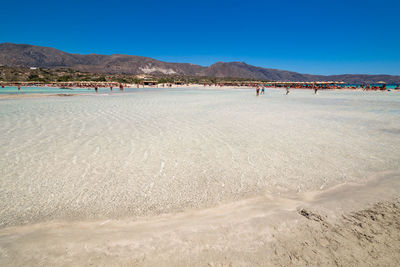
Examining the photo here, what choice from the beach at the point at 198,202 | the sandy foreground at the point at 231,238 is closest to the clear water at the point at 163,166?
the beach at the point at 198,202

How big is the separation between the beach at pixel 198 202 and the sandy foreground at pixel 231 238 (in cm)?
1

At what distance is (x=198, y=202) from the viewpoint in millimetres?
3137

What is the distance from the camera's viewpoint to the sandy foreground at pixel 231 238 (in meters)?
2.00

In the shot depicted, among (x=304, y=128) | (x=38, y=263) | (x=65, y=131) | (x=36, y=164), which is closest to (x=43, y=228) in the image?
(x=38, y=263)

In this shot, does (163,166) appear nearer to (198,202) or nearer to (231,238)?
(198,202)

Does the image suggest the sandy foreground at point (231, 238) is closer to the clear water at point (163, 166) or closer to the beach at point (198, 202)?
the beach at point (198, 202)

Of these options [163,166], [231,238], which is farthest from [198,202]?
[163,166]

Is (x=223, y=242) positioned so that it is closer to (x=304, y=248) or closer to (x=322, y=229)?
(x=304, y=248)

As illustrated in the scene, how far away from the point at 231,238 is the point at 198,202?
928 millimetres

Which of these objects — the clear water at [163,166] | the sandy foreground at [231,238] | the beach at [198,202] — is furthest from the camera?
the clear water at [163,166]

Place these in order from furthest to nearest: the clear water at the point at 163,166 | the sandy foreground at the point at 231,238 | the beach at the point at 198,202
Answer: the clear water at the point at 163,166, the beach at the point at 198,202, the sandy foreground at the point at 231,238

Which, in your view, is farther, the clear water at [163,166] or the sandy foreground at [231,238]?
the clear water at [163,166]

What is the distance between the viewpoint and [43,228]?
2549 mm

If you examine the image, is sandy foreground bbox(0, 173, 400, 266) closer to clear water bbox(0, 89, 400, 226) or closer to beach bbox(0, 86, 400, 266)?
beach bbox(0, 86, 400, 266)
